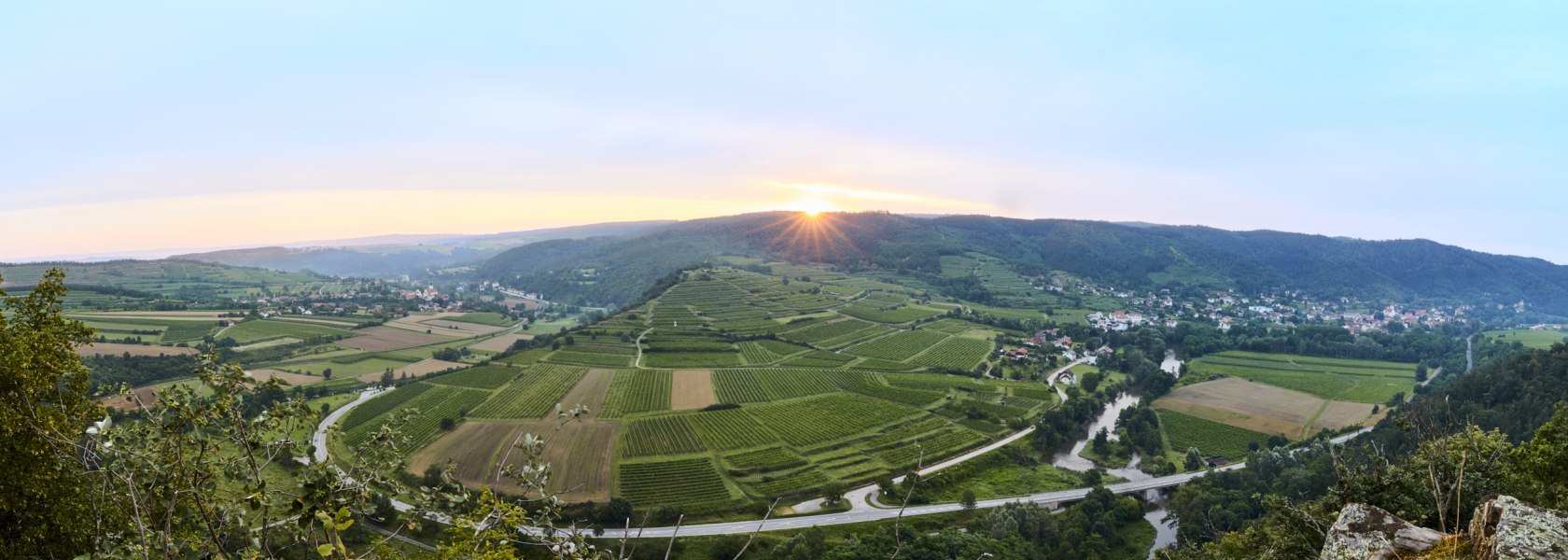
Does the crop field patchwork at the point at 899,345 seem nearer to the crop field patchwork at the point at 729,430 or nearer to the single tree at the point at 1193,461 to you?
the crop field patchwork at the point at 729,430

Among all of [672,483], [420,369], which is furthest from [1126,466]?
[420,369]

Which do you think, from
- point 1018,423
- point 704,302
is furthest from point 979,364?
point 704,302

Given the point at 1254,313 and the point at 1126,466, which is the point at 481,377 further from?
the point at 1254,313

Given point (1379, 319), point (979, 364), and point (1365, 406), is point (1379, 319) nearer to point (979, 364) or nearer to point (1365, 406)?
point (1365, 406)

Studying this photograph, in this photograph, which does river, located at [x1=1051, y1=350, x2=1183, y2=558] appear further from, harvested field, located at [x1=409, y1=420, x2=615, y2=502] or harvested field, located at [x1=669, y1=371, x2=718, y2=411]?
harvested field, located at [x1=409, y1=420, x2=615, y2=502]

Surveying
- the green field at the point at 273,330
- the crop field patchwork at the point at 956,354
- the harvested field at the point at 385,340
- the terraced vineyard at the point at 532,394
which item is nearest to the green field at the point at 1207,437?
the crop field patchwork at the point at 956,354
